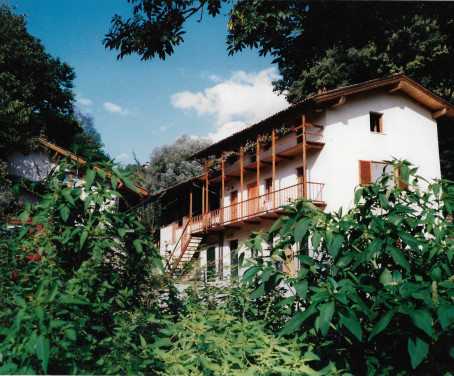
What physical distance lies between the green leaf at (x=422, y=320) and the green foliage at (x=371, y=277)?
0.35ft

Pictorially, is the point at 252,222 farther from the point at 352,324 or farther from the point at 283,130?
the point at 352,324

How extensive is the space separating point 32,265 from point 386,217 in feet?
7.07

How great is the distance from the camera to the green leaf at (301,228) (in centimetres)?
253

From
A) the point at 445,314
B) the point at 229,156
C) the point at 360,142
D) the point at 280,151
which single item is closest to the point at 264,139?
the point at 280,151

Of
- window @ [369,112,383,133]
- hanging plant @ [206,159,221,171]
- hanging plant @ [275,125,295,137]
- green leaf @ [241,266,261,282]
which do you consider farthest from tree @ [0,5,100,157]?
green leaf @ [241,266,261,282]

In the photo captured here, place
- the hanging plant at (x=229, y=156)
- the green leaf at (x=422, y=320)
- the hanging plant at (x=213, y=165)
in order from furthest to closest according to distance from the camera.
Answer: the hanging plant at (x=213, y=165) → the hanging plant at (x=229, y=156) → the green leaf at (x=422, y=320)

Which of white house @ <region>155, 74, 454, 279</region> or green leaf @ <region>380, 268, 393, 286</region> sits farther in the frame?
white house @ <region>155, 74, 454, 279</region>

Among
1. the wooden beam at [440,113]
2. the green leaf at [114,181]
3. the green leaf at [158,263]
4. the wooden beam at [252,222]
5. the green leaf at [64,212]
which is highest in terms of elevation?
the wooden beam at [440,113]

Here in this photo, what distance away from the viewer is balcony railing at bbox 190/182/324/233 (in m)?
18.3

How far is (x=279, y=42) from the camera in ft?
21.2

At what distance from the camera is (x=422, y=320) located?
79.4 inches

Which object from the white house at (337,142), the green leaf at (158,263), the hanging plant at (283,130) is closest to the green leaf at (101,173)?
the green leaf at (158,263)

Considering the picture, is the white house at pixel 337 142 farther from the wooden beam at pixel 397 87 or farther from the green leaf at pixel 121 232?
the green leaf at pixel 121 232

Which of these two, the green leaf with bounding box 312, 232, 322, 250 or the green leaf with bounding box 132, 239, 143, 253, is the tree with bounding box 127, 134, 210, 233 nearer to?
the green leaf with bounding box 132, 239, 143, 253
